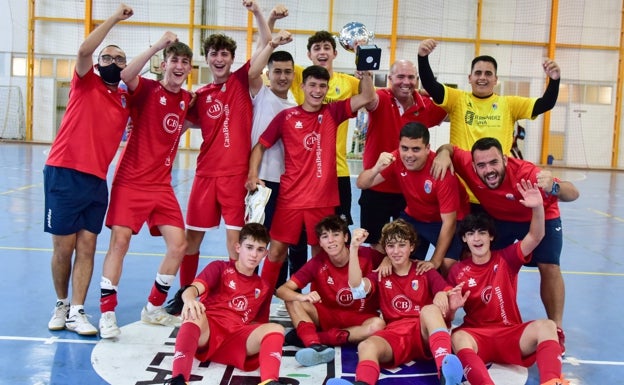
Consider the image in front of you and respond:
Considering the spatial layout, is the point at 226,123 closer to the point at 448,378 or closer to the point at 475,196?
the point at 475,196

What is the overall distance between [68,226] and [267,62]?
2128 mm

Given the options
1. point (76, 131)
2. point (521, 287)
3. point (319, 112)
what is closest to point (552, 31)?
point (521, 287)

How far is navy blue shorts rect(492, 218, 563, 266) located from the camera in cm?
484

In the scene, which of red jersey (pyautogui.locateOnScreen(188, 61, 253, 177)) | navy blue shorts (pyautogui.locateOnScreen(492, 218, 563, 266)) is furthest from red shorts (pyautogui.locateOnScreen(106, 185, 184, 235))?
navy blue shorts (pyautogui.locateOnScreen(492, 218, 563, 266))

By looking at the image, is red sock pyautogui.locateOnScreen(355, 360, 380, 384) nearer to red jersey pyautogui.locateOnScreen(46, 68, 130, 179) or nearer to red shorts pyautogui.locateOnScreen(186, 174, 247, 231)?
red shorts pyautogui.locateOnScreen(186, 174, 247, 231)

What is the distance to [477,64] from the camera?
548 centimetres

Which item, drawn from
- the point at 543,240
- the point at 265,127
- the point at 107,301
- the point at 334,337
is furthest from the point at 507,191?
the point at 107,301

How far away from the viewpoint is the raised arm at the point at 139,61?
4652 mm

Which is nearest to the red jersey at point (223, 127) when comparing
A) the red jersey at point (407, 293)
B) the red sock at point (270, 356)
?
the red jersey at point (407, 293)

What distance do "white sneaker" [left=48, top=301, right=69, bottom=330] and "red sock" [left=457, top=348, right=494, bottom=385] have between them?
301cm

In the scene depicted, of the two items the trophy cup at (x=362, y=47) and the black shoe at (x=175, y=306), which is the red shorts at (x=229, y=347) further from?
the trophy cup at (x=362, y=47)

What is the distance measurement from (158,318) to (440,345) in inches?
92.2

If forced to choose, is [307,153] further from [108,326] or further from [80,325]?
[80,325]

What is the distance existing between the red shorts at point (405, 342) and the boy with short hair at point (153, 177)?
5.99 ft
